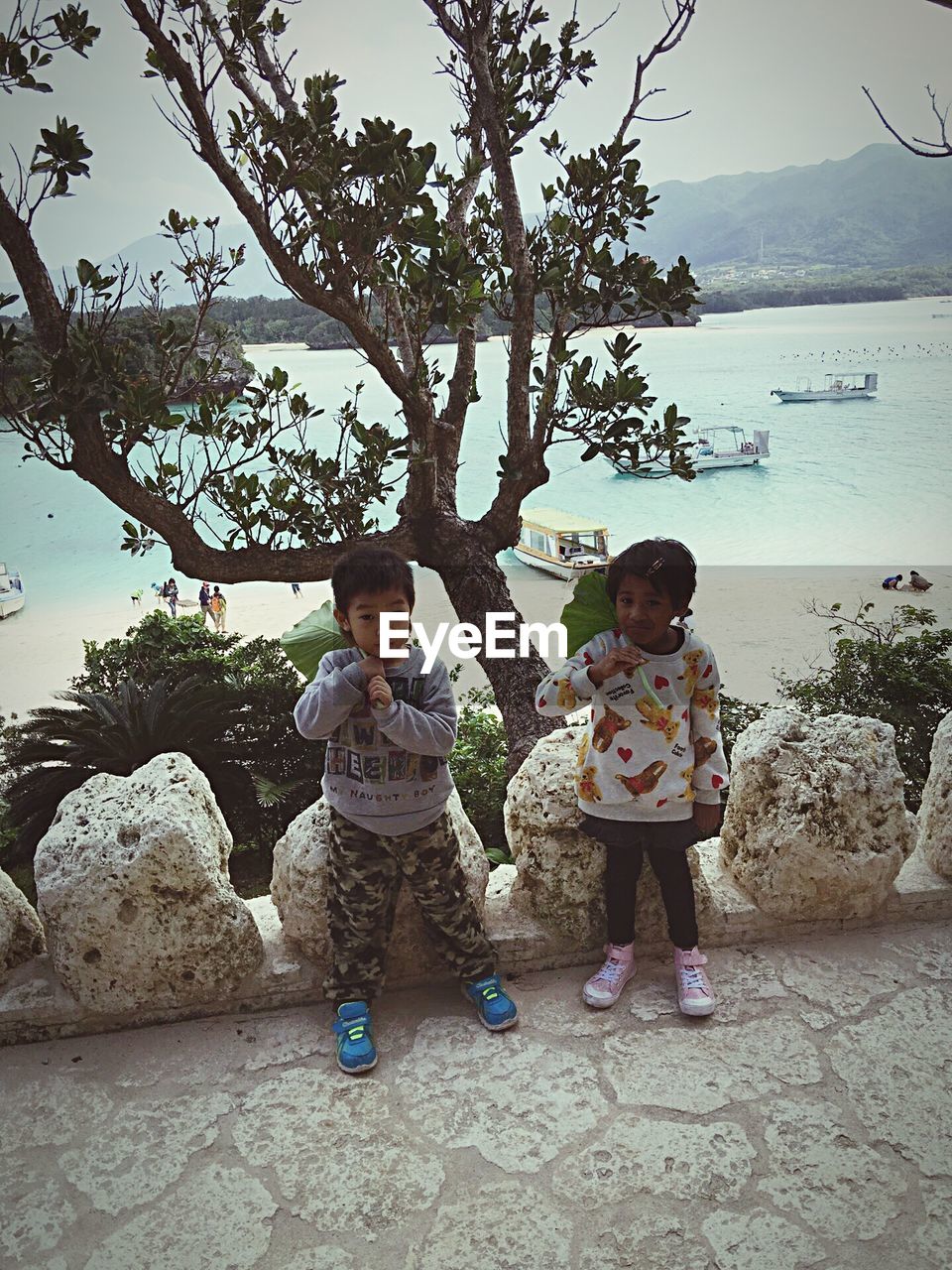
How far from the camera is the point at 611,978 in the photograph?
2170mm

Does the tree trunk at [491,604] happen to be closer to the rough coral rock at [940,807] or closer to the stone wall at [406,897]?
the stone wall at [406,897]

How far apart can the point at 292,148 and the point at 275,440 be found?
1212 millimetres

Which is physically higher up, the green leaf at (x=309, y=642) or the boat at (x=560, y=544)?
the green leaf at (x=309, y=642)

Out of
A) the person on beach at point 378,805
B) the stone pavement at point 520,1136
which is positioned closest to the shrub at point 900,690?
the stone pavement at point 520,1136

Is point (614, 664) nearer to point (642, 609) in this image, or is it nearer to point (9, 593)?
point (642, 609)

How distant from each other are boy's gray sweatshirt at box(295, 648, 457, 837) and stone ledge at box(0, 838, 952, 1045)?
15.6 inches

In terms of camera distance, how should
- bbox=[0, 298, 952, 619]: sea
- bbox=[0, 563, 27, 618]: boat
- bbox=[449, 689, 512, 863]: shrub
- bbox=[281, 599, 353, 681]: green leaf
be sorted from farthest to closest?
bbox=[0, 298, 952, 619]: sea → bbox=[0, 563, 27, 618]: boat → bbox=[449, 689, 512, 863]: shrub → bbox=[281, 599, 353, 681]: green leaf

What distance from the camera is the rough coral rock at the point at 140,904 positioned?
6.53 feet

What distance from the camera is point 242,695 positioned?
4383mm

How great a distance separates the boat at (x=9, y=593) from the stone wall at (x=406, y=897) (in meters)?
12.1

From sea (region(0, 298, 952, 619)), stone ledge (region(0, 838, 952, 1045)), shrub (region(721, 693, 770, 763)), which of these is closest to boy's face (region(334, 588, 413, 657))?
stone ledge (region(0, 838, 952, 1045))

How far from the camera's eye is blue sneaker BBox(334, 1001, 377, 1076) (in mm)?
1968

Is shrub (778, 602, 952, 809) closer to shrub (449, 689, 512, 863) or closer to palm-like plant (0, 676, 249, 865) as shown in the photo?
shrub (449, 689, 512, 863)

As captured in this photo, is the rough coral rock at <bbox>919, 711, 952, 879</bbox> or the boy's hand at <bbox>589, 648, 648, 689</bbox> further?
the rough coral rock at <bbox>919, 711, 952, 879</bbox>
